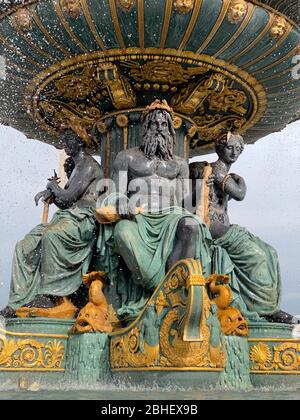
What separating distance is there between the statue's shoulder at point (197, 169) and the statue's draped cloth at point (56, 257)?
1.72 meters

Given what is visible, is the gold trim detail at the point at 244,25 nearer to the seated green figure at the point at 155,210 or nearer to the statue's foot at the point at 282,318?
the seated green figure at the point at 155,210

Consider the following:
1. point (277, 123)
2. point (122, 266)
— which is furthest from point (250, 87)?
point (122, 266)

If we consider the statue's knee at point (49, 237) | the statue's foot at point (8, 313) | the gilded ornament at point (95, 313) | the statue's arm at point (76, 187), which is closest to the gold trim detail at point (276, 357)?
the gilded ornament at point (95, 313)

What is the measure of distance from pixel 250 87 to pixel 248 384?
11.9ft

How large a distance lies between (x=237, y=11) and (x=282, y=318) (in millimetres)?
3485

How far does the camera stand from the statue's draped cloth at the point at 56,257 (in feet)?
24.7

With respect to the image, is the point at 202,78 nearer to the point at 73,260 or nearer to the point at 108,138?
the point at 108,138

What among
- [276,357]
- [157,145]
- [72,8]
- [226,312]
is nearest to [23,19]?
[72,8]

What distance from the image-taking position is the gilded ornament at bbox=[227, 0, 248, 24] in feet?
23.6

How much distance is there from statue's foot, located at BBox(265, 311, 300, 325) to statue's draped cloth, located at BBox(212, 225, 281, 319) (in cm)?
7

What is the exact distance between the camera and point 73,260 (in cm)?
762

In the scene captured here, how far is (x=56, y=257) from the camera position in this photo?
7.57m

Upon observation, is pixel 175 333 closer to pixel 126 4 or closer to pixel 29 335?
pixel 29 335

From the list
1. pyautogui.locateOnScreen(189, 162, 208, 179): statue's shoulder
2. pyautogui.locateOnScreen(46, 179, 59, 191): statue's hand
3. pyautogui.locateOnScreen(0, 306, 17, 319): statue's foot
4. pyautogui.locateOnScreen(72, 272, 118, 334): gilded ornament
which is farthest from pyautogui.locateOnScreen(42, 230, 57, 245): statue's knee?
pyautogui.locateOnScreen(189, 162, 208, 179): statue's shoulder
